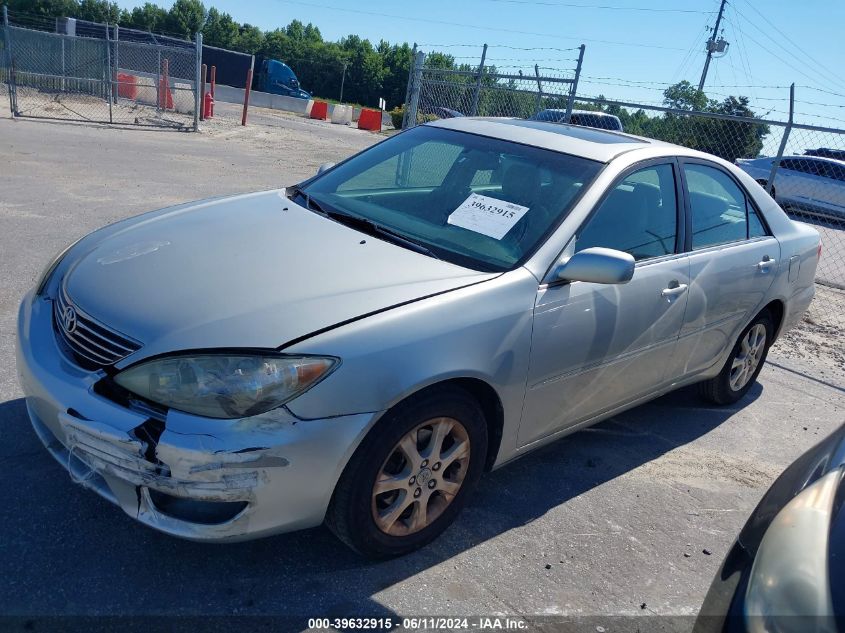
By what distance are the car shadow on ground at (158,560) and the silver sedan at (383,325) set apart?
7.4 inches

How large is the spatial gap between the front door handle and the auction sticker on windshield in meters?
0.89

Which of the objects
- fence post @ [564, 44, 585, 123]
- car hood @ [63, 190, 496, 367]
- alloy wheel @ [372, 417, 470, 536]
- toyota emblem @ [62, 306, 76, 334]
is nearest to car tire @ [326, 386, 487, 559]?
alloy wheel @ [372, 417, 470, 536]

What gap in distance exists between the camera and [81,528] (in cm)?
279

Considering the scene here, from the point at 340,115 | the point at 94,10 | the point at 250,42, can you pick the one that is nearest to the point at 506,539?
the point at 340,115

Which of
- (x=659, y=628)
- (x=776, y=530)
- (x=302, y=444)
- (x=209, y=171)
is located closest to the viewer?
(x=776, y=530)

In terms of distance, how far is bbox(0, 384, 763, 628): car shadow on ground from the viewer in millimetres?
2484

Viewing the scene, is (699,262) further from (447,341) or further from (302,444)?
(302,444)

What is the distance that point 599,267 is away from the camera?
119 inches

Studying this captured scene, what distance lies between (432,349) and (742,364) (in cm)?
307

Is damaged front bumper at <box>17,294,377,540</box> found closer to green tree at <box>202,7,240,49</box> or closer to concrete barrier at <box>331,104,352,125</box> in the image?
concrete barrier at <box>331,104,352,125</box>

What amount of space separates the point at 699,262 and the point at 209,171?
361 inches

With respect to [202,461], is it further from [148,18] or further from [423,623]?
[148,18]

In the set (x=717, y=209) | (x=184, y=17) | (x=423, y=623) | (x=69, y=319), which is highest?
(x=184, y=17)

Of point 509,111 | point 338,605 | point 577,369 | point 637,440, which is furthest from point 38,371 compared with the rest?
point 509,111
